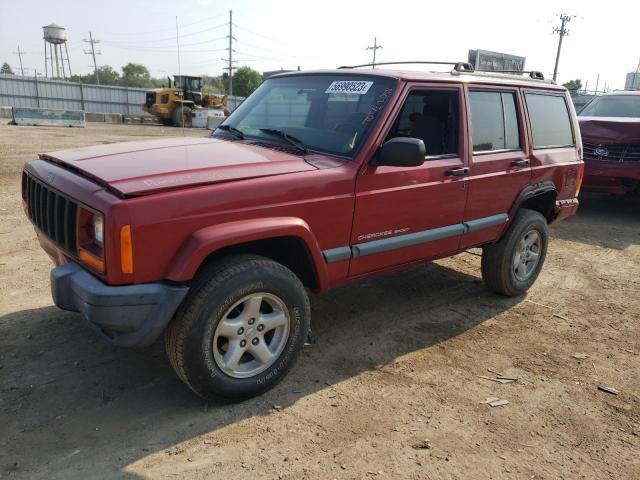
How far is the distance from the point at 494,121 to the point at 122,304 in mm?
3307

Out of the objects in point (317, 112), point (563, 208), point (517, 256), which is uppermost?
point (317, 112)

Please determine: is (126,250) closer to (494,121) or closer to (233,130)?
(233,130)

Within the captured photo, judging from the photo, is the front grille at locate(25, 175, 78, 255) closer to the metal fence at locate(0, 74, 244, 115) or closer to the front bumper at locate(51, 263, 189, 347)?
the front bumper at locate(51, 263, 189, 347)

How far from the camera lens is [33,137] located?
17.2 metres

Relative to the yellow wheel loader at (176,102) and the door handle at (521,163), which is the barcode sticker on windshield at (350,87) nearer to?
the door handle at (521,163)

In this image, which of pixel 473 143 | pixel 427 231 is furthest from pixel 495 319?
pixel 473 143

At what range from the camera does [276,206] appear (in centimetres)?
296

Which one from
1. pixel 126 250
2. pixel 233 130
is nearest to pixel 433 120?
pixel 233 130

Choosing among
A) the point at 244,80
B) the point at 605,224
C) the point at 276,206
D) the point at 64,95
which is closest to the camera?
the point at 276,206

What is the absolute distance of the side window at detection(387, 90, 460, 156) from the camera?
3693 millimetres

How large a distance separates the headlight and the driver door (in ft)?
→ 5.07

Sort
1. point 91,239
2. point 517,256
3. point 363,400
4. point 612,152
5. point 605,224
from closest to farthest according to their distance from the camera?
point 91,239 → point 363,400 → point 517,256 → point 605,224 → point 612,152

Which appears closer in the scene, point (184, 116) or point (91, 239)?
point (91, 239)

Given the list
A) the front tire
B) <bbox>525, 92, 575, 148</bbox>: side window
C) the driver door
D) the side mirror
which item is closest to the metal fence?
<bbox>525, 92, 575, 148</bbox>: side window
